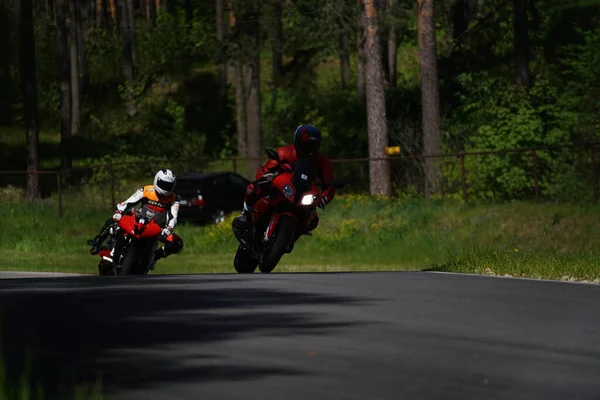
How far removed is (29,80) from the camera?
54.8 m

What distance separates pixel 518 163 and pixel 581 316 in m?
25.0

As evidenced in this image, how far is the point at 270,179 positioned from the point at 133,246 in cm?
292

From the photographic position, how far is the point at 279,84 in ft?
249

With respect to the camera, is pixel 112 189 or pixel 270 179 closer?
pixel 270 179

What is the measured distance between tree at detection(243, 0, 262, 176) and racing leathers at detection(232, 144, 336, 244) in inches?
1205

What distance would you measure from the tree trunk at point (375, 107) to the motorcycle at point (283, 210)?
2020 cm

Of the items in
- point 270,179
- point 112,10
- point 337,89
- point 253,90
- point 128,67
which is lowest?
point 337,89

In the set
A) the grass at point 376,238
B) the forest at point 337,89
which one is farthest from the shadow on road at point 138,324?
the forest at point 337,89

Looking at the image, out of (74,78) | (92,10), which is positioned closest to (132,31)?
(74,78)

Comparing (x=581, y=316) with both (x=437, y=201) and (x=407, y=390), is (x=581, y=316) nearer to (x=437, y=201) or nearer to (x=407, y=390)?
(x=407, y=390)

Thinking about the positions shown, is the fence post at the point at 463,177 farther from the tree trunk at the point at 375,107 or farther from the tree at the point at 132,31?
the tree at the point at 132,31

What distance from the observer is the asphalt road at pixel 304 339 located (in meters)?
9.23

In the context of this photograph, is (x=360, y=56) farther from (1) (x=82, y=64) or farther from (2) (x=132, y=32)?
(1) (x=82, y=64)

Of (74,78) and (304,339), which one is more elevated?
(74,78)
